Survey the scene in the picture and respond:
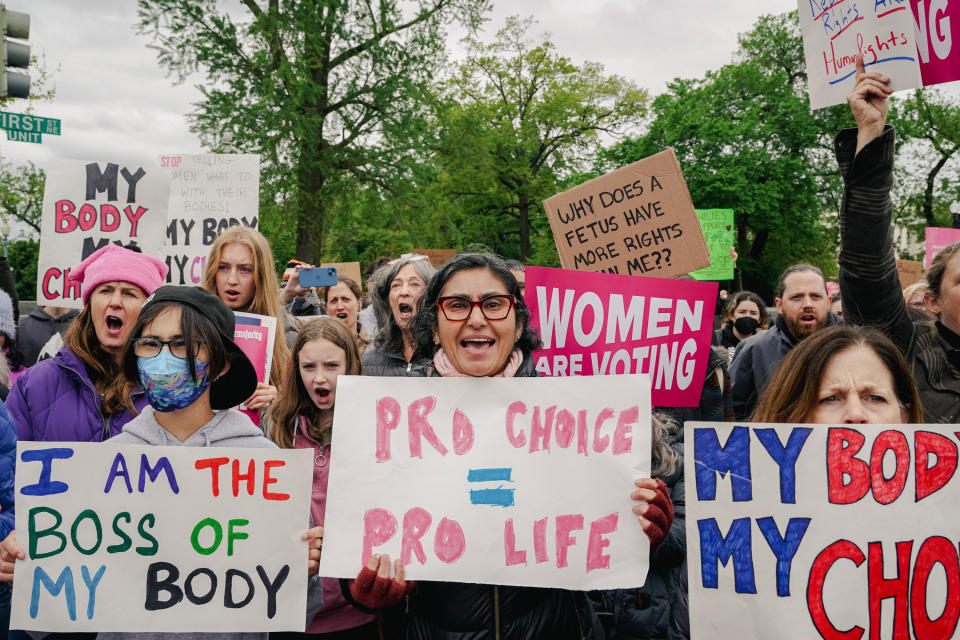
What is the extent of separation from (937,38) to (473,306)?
207 cm

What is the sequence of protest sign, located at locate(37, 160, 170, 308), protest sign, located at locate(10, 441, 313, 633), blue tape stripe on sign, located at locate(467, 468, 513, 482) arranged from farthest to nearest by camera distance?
protest sign, located at locate(37, 160, 170, 308) < blue tape stripe on sign, located at locate(467, 468, 513, 482) < protest sign, located at locate(10, 441, 313, 633)

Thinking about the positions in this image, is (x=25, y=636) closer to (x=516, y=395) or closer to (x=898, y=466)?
(x=516, y=395)

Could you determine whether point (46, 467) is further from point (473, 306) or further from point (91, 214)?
point (91, 214)

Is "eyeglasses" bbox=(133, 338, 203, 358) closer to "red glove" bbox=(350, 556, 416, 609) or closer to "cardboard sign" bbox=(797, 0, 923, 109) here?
"red glove" bbox=(350, 556, 416, 609)

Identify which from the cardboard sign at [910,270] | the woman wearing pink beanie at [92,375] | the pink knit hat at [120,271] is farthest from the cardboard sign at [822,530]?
the cardboard sign at [910,270]

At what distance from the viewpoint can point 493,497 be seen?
2104 millimetres

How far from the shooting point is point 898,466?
185 cm

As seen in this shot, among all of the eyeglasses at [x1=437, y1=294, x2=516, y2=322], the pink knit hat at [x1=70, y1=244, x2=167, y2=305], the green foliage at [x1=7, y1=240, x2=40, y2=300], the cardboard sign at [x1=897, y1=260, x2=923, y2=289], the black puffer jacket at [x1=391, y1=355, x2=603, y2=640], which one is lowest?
the black puffer jacket at [x1=391, y1=355, x2=603, y2=640]

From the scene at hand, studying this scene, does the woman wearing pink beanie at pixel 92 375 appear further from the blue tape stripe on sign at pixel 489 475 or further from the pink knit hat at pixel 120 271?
the blue tape stripe on sign at pixel 489 475

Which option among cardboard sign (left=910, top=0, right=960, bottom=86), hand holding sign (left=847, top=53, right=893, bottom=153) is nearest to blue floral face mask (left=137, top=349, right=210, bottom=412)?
hand holding sign (left=847, top=53, right=893, bottom=153)

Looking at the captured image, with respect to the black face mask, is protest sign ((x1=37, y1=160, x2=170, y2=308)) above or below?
above

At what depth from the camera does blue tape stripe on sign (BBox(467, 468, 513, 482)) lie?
2.12 metres

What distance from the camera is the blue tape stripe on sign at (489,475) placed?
6.95 ft

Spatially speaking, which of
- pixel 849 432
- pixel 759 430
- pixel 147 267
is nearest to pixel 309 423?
pixel 147 267
